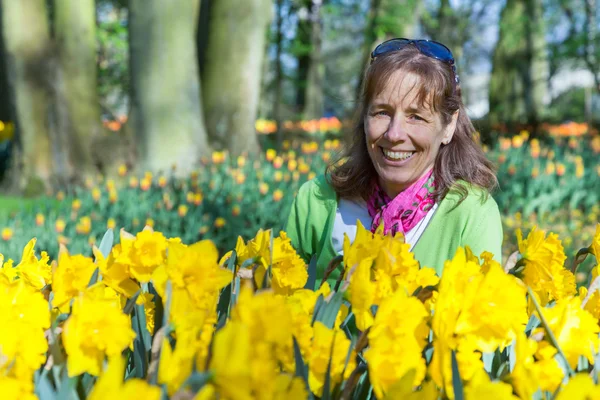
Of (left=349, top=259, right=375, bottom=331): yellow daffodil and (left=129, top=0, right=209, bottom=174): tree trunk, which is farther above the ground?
(left=349, top=259, right=375, bottom=331): yellow daffodil

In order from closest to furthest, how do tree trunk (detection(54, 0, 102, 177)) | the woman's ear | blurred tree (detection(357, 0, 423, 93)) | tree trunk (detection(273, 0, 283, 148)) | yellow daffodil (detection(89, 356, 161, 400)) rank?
1. yellow daffodil (detection(89, 356, 161, 400))
2. the woman's ear
3. tree trunk (detection(54, 0, 102, 177))
4. tree trunk (detection(273, 0, 283, 148))
5. blurred tree (detection(357, 0, 423, 93))

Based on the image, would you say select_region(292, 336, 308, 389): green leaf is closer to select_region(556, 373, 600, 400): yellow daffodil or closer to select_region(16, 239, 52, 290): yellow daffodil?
select_region(556, 373, 600, 400): yellow daffodil

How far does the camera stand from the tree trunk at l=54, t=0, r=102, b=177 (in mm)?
7539

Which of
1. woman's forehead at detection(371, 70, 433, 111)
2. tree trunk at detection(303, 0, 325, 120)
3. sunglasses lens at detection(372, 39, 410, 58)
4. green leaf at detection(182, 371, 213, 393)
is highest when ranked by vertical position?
sunglasses lens at detection(372, 39, 410, 58)

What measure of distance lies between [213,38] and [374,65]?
18.7 ft

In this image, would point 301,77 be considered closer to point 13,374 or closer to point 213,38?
point 213,38

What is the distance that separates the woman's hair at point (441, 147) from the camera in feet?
6.93

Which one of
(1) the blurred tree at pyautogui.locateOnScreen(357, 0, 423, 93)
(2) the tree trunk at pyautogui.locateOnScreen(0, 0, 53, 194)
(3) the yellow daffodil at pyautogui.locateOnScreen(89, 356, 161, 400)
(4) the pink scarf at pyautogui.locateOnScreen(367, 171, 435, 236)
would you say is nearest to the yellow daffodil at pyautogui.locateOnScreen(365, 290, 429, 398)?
(3) the yellow daffodil at pyautogui.locateOnScreen(89, 356, 161, 400)

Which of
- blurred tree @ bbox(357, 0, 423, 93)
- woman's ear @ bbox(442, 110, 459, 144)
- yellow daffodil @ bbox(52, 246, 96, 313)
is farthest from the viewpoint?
blurred tree @ bbox(357, 0, 423, 93)

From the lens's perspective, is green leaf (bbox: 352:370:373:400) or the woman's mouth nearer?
green leaf (bbox: 352:370:373:400)

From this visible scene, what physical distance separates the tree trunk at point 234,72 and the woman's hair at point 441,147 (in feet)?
16.5

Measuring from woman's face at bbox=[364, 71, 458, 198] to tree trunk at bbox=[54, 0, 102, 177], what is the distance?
19.2 ft

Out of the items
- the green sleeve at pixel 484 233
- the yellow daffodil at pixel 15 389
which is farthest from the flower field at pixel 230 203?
the yellow daffodil at pixel 15 389

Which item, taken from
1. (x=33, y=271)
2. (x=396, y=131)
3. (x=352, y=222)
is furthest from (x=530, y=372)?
(x=352, y=222)
